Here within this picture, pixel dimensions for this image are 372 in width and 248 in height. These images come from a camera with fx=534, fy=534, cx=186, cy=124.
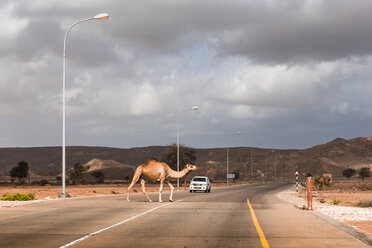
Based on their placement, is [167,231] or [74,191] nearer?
[167,231]

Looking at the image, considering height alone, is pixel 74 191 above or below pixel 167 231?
below

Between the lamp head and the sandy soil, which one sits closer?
the lamp head

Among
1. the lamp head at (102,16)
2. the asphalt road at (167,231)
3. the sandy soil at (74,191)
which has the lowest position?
the sandy soil at (74,191)

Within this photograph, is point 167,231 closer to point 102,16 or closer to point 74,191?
point 102,16

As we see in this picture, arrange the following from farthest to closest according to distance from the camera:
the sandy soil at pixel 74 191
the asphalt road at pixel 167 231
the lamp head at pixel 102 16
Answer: the sandy soil at pixel 74 191
the lamp head at pixel 102 16
the asphalt road at pixel 167 231

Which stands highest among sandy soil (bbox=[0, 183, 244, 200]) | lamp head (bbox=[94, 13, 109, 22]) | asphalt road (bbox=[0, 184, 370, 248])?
lamp head (bbox=[94, 13, 109, 22])

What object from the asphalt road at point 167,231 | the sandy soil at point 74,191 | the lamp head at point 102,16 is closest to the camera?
the asphalt road at point 167,231

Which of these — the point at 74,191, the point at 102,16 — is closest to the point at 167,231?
the point at 102,16

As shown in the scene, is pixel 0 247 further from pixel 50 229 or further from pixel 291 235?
pixel 291 235

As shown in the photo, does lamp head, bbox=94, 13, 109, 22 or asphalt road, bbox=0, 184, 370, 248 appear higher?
lamp head, bbox=94, 13, 109, 22

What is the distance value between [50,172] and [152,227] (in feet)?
625

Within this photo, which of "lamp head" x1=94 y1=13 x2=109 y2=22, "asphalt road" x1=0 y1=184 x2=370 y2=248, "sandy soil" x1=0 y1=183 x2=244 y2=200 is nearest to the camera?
"asphalt road" x1=0 y1=184 x2=370 y2=248

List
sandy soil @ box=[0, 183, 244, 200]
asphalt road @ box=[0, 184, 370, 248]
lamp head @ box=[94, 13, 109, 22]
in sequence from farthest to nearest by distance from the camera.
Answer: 1. sandy soil @ box=[0, 183, 244, 200]
2. lamp head @ box=[94, 13, 109, 22]
3. asphalt road @ box=[0, 184, 370, 248]

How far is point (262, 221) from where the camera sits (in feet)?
56.2
